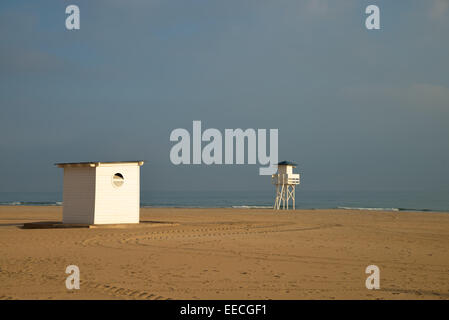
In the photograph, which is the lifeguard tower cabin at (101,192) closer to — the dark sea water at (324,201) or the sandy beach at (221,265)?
the sandy beach at (221,265)

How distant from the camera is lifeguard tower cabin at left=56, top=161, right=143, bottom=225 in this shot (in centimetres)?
1819

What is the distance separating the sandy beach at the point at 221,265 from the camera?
7102 millimetres

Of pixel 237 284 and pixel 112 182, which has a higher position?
pixel 112 182

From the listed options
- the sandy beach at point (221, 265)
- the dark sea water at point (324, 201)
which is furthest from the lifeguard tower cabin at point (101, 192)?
the dark sea water at point (324, 201)

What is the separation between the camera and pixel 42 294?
6898 mm

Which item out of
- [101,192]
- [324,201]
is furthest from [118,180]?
[324,201]

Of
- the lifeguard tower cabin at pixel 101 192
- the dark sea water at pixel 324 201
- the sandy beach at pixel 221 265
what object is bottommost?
the dark sea water at pixel 324 201

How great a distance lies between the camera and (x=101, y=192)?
18.2 meters

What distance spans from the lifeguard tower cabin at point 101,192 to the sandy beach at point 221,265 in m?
2.57

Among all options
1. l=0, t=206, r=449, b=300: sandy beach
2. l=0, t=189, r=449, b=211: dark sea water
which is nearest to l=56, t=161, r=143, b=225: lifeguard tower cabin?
l=0, t=206, r=449, b=300: sandy beach

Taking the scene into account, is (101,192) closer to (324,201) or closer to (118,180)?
(118,180)
